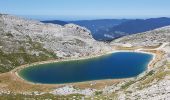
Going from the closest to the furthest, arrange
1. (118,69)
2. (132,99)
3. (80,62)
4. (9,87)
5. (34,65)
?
(132,99), (9,87), (118,69), (34,65), (80,62)

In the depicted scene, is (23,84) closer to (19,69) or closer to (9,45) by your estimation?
(19,69)

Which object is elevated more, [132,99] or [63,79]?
[132,99]

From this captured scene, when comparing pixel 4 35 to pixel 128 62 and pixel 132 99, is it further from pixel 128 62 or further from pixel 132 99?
pixel 132 99

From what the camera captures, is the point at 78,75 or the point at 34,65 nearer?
the point at 78,75

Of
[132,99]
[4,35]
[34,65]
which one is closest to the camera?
[132,99]

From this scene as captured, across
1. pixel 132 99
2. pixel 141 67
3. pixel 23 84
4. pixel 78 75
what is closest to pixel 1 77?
pixel 23 84

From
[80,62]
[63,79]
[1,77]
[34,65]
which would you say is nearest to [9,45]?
[34,65]
